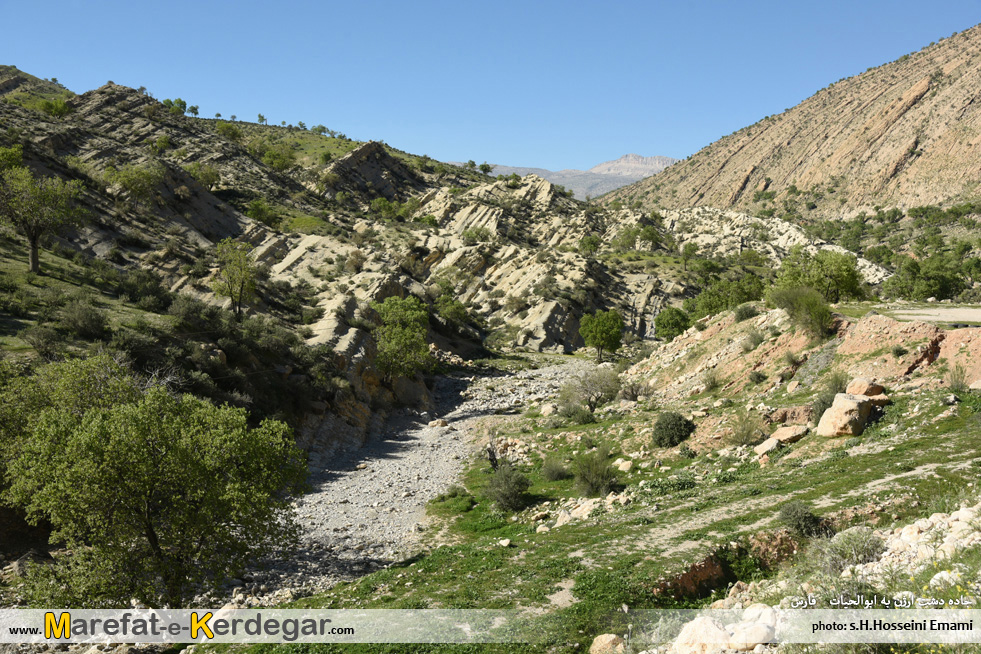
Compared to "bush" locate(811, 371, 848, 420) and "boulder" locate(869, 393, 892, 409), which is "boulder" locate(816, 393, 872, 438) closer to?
"boulder" locate(869, 393, 892, 409)

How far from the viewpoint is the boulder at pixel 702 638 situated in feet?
25.2

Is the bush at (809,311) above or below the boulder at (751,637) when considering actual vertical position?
above

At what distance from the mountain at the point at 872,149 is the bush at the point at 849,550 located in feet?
501

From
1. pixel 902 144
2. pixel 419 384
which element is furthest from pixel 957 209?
pixel 419 384

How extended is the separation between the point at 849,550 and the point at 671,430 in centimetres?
1324

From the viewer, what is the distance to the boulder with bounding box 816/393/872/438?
17188 millimetres

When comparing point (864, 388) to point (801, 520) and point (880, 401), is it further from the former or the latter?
point (801, 520)

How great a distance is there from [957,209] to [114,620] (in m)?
153

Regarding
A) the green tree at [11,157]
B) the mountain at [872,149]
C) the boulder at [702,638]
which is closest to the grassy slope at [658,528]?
the boulder at [702,638]

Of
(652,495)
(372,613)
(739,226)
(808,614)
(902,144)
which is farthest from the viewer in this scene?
(902,144)

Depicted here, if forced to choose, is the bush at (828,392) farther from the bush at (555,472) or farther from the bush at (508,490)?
the bush at (508,490)

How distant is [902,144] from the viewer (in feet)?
468

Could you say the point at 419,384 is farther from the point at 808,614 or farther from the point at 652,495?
the point at 808,614

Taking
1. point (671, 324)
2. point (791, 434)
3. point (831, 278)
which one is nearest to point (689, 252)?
point (671, 324)
